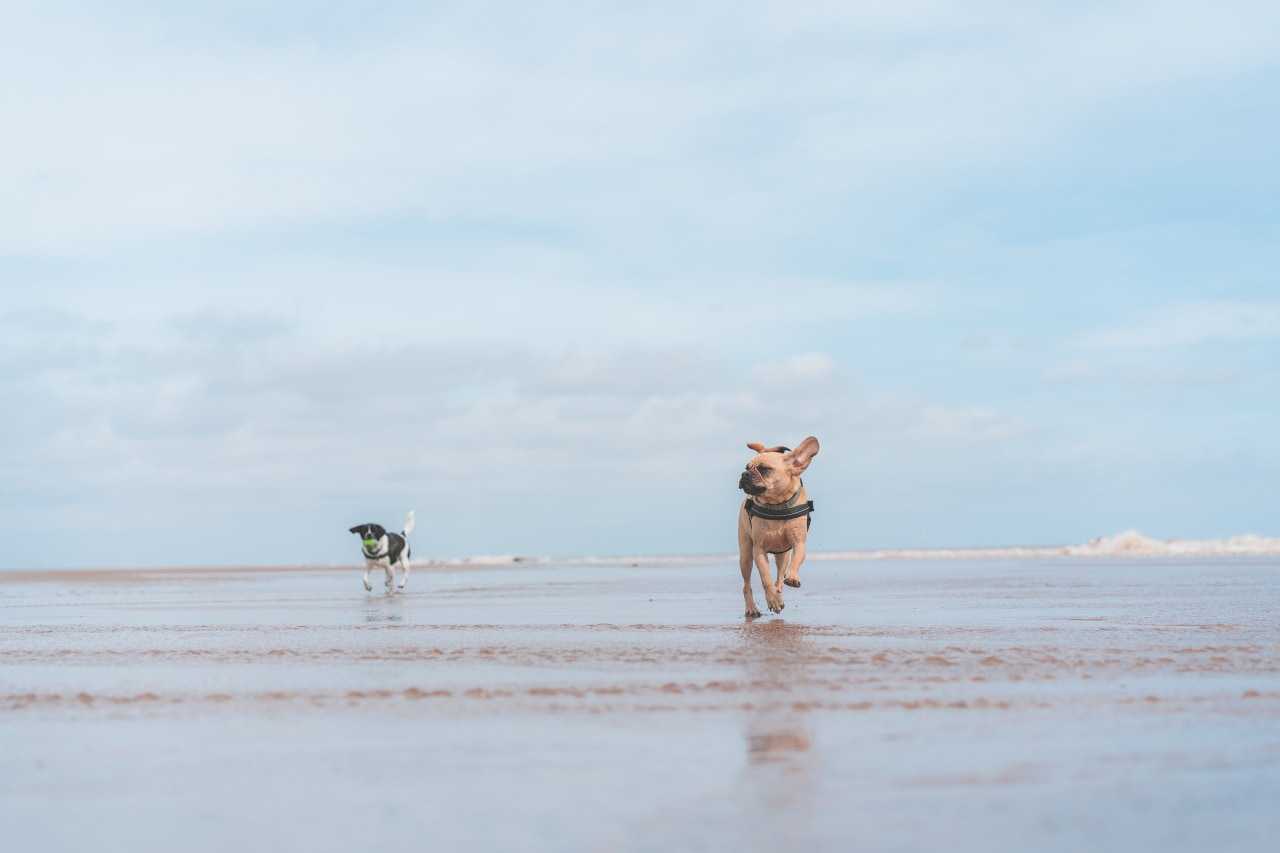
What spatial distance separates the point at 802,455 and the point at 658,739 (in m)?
8.53

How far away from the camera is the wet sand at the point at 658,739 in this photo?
4.76 m

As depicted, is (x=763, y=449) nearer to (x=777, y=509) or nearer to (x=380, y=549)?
(x=777, y=509)

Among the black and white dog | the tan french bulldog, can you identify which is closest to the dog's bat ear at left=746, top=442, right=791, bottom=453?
the tan french bulldog

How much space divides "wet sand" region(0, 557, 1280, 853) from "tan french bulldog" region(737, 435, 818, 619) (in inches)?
65.1

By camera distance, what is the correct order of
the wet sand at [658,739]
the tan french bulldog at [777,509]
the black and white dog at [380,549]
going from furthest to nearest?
the black and white dog at [380,549]
the tan french bulldog at [777,509]
the wet sand at [658,739]

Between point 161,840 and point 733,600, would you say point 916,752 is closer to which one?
point 161,840

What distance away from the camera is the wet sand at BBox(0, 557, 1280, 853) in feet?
15.6

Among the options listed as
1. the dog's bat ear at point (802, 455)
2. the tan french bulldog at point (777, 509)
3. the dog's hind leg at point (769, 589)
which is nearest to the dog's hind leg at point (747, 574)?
the tan french bulldog at point (777, 509)

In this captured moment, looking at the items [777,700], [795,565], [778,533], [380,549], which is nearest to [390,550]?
[380,549]

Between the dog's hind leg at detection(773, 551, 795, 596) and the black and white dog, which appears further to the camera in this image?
the black and white dog

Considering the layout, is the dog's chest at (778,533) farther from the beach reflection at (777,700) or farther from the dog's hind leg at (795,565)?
the beach reflection at (777,700)

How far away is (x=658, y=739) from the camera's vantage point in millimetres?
6449

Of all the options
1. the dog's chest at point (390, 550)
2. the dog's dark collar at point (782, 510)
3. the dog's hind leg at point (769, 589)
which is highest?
the dog's dark collar at point (782, 510)

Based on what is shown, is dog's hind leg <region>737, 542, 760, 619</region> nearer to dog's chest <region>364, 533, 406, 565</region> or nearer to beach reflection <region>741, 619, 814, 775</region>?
beach reflection <region>741, 619, 814, 775</region>
